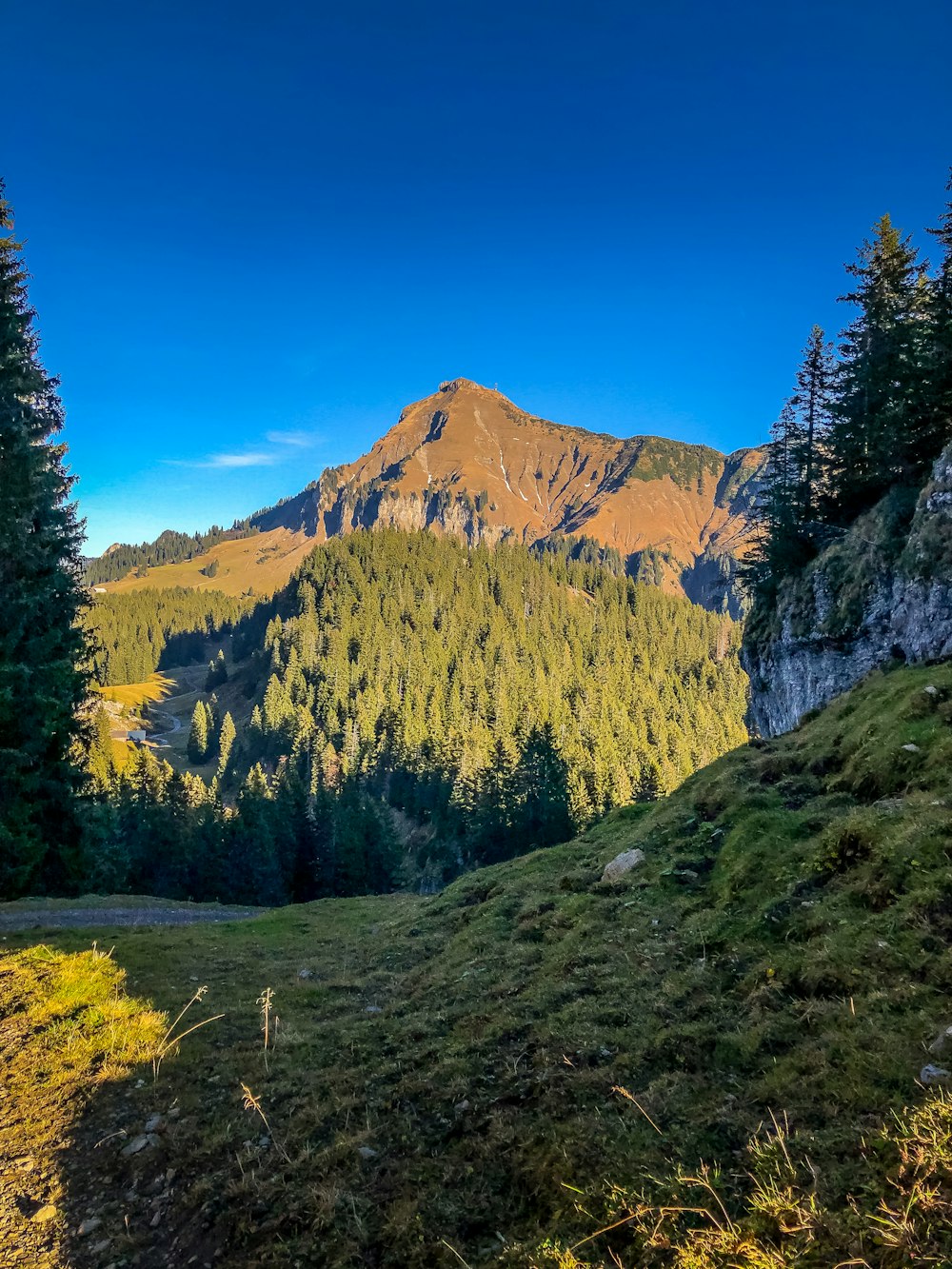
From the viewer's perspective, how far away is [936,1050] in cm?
536

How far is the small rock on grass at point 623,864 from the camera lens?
15.5 metres

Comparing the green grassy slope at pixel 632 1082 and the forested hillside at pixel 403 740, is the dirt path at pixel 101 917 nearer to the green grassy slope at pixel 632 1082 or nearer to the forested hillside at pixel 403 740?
the forested hillside at pixel 403 740

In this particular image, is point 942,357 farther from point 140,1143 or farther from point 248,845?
point 248,845

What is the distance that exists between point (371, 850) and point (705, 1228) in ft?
206

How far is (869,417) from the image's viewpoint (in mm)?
32219

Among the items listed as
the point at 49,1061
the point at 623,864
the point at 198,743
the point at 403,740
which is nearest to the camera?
the point at 49,1061

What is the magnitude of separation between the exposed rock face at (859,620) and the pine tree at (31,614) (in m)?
31.7

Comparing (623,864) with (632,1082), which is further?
(623,864)

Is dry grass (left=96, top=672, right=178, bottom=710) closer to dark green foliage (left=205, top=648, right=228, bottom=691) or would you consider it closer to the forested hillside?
dark green foliage (left=205, top=648, right=228, bottom=691)

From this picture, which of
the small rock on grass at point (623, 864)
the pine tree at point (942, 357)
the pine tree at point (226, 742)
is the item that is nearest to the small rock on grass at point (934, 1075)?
the small rock on grass at point (623, 864)

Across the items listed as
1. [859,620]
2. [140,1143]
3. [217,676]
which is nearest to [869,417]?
[859,620]

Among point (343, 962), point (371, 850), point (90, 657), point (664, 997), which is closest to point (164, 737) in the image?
point (371, 850)

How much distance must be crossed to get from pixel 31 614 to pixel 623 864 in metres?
22.8

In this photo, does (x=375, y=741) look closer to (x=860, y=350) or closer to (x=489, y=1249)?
(x=860, y=350)
